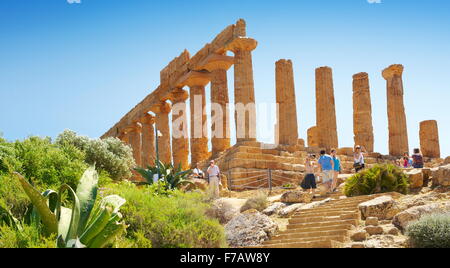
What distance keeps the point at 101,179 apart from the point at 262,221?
532 cm

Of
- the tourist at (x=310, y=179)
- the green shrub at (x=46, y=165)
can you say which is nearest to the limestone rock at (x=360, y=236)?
the tourist at (x=310, y=179)

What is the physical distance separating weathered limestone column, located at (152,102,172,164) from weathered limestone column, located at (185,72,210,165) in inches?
172

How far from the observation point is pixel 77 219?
10.5 metres

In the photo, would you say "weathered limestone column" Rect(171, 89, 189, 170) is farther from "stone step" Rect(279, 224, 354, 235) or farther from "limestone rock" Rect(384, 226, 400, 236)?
"limestone rock" Rect(384, 226, 400, 236)

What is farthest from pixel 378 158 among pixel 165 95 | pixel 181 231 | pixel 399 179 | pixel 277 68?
pixel 181 231

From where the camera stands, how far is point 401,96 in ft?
115

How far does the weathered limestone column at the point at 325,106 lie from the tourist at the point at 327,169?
618 inches

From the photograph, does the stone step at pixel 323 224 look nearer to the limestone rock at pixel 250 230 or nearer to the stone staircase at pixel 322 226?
the stone staircase at pixel 322 226

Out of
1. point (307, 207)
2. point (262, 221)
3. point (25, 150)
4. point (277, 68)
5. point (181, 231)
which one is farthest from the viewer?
point (277, 68)

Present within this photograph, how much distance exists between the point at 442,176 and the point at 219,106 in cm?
1700

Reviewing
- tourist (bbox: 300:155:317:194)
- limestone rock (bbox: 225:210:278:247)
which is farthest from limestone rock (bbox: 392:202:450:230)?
tourist (bbox: 300:155:317:194)

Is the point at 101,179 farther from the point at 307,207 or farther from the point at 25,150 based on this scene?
the point at 307,207

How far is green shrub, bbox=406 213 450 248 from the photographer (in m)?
11.5

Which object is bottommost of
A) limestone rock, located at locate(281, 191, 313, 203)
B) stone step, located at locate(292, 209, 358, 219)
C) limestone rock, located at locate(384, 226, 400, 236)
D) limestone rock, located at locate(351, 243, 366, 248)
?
limestone rock, located at locate(351, 243, 366, 248)
